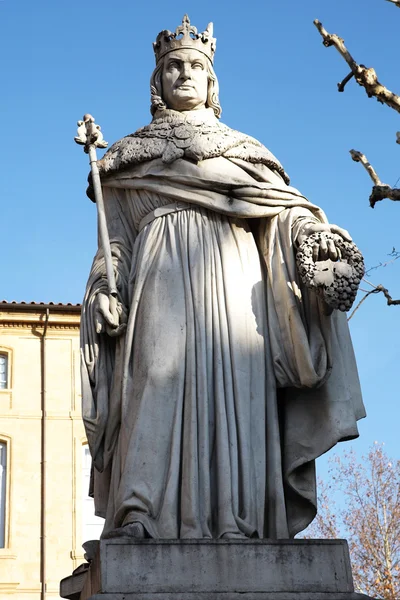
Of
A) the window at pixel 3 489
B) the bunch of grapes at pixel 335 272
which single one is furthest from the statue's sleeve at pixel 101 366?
the window at pixel 3 489

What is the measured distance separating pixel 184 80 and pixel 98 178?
101cm

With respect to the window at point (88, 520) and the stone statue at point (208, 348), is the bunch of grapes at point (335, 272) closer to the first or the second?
the stone statue at point (208, 348)

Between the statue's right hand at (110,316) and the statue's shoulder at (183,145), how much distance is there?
106 centimetres

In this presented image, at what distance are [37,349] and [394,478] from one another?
1215 cm

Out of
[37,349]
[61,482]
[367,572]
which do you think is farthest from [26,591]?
[367,572]

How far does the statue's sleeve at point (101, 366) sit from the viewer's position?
787cm

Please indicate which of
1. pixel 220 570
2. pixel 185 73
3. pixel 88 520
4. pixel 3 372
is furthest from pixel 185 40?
pixel 3 372

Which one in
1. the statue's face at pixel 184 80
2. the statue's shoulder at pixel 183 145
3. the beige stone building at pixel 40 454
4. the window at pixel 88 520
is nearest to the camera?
the statue's shoulder at pixel 183 145

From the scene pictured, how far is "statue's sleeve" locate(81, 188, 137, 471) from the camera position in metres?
7.87

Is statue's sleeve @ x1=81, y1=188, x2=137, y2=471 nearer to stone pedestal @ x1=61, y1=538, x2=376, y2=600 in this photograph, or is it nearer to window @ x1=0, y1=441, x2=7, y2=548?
stone pedestal @ x1=61, y1=538, x2=376, y2=600

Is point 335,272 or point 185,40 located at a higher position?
point 185,40

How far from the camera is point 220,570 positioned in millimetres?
6871

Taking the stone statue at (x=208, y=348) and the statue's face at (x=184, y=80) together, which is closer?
the stone statue at (x=208, y=348)

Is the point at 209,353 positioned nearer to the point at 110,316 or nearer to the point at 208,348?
the point at 208,348
